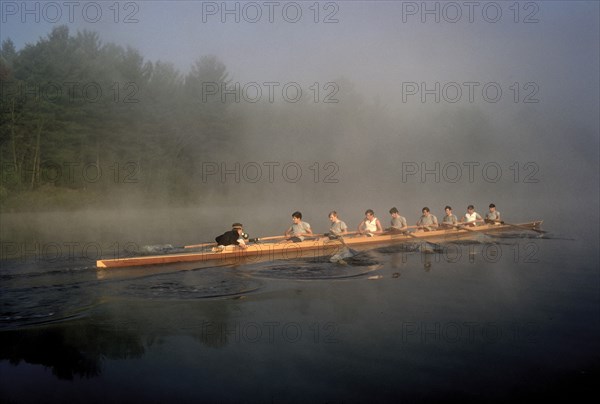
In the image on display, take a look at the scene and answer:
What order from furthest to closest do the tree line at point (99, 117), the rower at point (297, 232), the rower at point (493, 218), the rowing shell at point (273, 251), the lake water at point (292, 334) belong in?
the tree line at point (99, 117), the rower at point (493, 218), the rower at point (297, 232), the rowing shell at point (273, 251), the lake water at point (292, 334)

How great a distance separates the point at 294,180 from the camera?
58906 millimetres

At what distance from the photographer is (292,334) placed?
27.1 ft

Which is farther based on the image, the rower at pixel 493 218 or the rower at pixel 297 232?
the rower at pixel 493 218

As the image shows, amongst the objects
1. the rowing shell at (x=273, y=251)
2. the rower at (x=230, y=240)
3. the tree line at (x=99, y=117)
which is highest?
the tree line at (x=99, y=117)

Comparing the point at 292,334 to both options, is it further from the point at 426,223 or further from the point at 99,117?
the point at 99,117

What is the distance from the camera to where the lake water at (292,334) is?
6.16m

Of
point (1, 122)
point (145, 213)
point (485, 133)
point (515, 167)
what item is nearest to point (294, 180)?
point (145, 213)

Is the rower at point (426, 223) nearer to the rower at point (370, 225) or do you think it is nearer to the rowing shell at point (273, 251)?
the rowing shell at point (273, 251)

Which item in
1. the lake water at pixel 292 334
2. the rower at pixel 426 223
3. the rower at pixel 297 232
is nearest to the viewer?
the lake water at pixel 292 334

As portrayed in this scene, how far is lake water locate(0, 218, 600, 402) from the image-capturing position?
616cm

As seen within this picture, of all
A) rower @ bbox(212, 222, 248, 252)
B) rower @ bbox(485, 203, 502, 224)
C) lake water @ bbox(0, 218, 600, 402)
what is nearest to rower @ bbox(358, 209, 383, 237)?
lake water @ bbox(0, 218, 600, 402)

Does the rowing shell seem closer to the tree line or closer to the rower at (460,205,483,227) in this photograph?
the rower at (460,205,483,227)

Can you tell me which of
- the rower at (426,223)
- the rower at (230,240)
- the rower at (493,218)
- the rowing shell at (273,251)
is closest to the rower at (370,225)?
the rowing shell at (273,251)

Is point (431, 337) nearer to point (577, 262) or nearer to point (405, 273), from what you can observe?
point (405, 273)
